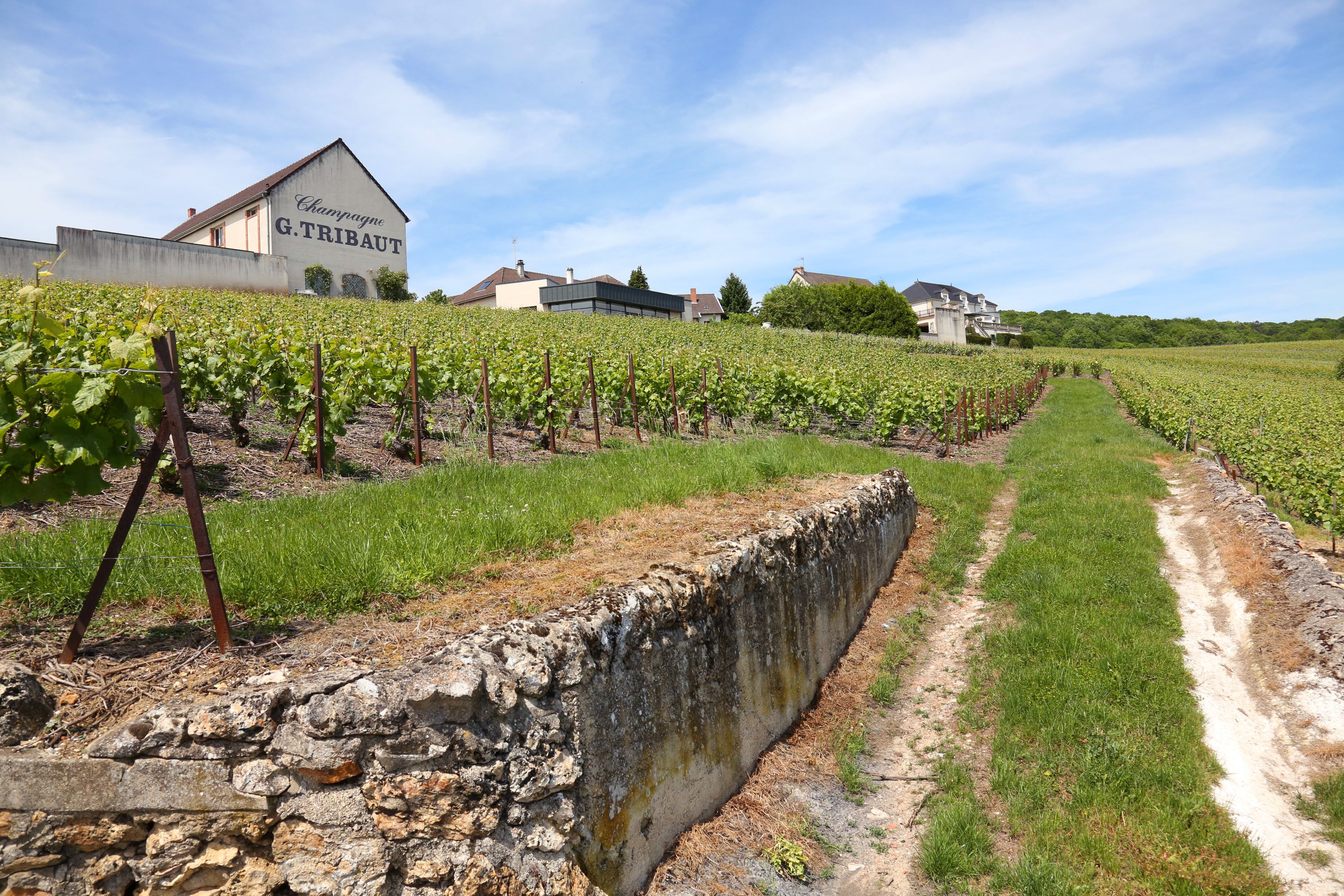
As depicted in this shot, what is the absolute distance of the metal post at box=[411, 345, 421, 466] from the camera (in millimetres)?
9266

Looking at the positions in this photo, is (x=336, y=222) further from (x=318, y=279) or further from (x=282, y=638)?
(x=282, y=638)

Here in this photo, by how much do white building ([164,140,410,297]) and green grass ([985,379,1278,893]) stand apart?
35.3 m

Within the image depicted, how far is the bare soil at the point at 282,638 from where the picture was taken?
10.0ft

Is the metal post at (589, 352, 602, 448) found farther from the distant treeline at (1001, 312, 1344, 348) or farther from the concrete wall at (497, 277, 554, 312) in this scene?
the distant treeline at (1001, 312, 1344, 348)

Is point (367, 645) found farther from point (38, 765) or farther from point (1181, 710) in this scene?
point (1181, 710)

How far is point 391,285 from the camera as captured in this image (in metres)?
38.3

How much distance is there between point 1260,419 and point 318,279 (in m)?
37.1

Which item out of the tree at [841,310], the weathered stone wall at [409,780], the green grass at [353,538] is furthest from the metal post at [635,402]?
the tree at [841,310]

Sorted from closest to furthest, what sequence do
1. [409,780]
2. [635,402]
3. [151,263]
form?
[409,780] → [635,402] → [151,263]

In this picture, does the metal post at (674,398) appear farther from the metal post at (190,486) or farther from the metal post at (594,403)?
the metal post at (190,486)

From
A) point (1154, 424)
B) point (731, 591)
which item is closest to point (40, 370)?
point (731, 591)

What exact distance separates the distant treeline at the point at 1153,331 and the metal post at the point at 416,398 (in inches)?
3871

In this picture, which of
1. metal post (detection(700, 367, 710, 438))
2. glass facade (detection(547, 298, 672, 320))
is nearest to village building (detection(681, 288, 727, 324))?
glass facade (detection(547, 298, 672, 320))

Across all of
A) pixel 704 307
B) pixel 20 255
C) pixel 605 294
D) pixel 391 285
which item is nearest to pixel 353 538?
pixel 20 255
